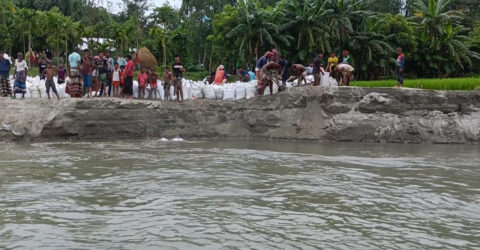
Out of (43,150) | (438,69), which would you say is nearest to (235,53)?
(438,69)

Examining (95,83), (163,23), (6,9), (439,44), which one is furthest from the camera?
(163,23)

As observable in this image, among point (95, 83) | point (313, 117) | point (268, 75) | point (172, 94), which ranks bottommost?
point (313, 117)

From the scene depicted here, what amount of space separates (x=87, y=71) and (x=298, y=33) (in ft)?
44.2

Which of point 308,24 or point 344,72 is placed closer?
point 344,72

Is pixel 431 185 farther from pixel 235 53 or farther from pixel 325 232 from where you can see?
pixel 235 53

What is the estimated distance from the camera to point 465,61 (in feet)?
91.5

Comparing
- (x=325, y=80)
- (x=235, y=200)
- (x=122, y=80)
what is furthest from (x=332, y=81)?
(x=235, y=200)

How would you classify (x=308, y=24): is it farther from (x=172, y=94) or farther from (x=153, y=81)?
(x=153, y=81)

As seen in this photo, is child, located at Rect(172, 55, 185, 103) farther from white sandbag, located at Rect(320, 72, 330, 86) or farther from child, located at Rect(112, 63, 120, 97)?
white sandbag, located at Rect(320, 72, 330, 86)

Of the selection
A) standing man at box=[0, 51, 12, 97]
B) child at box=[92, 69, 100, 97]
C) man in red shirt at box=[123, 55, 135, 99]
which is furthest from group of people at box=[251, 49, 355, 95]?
standing man at box=[0, 51, 12, 97]

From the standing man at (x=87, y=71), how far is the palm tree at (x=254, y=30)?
10.9 meters

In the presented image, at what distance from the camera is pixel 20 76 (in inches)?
508

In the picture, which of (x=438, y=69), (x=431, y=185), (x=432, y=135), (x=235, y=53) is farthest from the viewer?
(x=438, y=69)

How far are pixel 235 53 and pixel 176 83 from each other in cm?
1186
